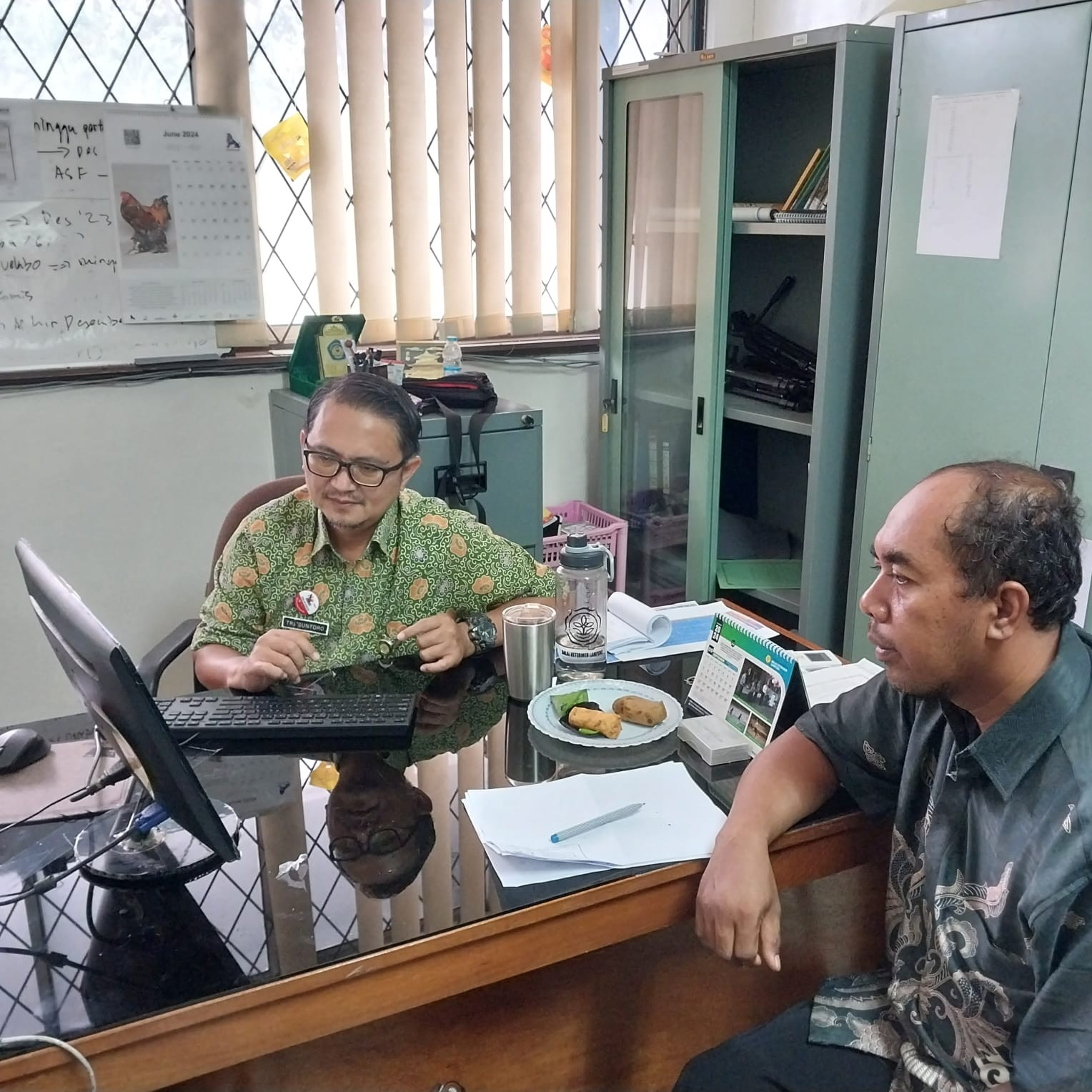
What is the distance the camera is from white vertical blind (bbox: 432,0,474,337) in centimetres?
267

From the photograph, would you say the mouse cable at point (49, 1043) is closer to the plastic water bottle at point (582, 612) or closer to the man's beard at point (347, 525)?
the plastic water bottle at point (582, 612)

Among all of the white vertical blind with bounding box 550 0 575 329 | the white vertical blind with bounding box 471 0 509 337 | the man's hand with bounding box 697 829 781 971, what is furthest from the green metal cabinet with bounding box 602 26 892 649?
the man's hand with bounding box 697 829 781 971

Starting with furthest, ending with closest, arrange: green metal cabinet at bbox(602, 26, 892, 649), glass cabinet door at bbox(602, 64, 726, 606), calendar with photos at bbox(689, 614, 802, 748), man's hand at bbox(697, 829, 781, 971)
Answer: glass cabinet door at bbox(602, 64, 726, 606) < green metal cabinet at bbox(602, 26, 892, 649) < calendar with photos at bbox(689, 614, 802, 748) < man's hand at bbox(697, 829, 781, 971)

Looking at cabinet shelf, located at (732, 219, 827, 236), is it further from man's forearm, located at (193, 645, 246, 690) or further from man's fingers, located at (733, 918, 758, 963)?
man's fingers, located at (733, 918, 758, 963)

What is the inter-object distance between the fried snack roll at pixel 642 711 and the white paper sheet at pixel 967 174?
4.13 ft

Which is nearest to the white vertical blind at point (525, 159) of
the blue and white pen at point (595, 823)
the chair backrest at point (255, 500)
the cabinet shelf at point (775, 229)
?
the cabinet shelf at point (775, 229)

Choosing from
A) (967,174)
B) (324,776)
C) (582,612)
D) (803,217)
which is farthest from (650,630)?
(803,217)

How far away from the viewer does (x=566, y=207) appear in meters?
2.99

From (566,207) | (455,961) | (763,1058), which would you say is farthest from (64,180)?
(763,1058)

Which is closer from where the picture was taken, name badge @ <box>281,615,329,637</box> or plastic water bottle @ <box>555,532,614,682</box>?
plastic water bottle @ <box>555,532,614,682</box>

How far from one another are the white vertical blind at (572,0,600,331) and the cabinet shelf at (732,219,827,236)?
20.3 inches

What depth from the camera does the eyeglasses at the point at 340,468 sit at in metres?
1.55

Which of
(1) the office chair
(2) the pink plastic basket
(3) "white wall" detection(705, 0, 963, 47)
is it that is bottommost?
(2) the pink plastic basket

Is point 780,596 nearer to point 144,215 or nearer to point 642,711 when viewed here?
point 642,711
